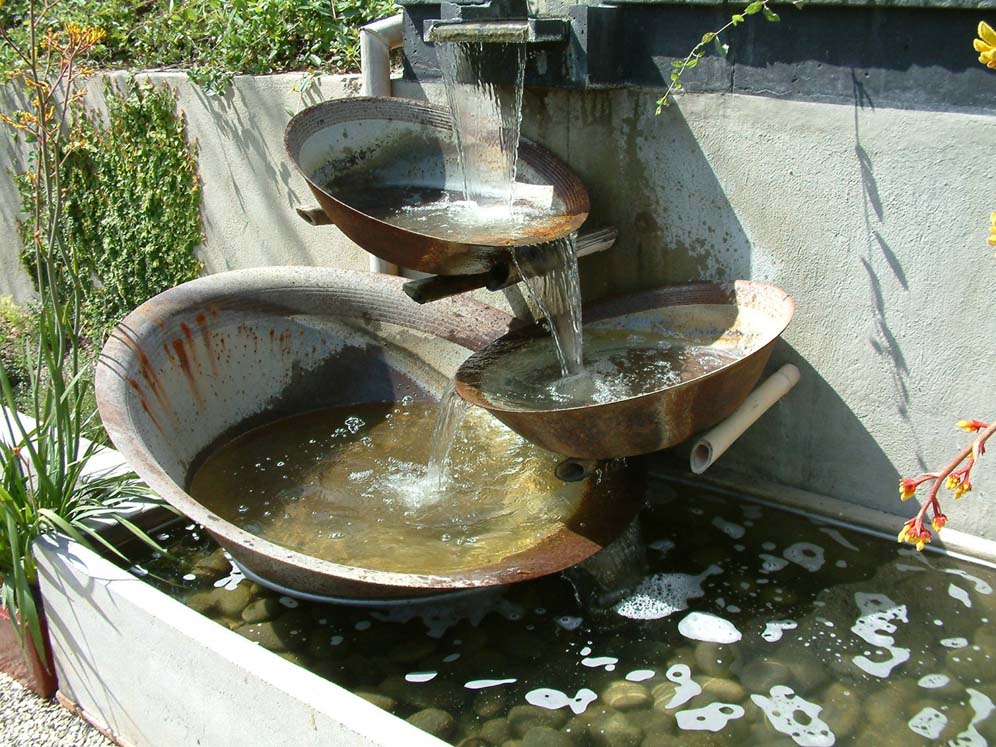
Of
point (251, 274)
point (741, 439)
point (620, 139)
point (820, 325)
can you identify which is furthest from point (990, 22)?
point (251, 274)

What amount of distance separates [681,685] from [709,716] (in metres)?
0.14

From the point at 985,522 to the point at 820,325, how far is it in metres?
0.87

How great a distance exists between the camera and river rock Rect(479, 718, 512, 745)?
2.77 m

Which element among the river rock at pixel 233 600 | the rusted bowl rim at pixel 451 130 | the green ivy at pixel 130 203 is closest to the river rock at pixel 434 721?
the river rock at pixel 233 600

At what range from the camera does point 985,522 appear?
3430 millimetres

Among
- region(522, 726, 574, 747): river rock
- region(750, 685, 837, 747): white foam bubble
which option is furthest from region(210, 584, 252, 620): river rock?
region(750, 685, 837, 747): white foam bubble

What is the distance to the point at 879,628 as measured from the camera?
10.2ft

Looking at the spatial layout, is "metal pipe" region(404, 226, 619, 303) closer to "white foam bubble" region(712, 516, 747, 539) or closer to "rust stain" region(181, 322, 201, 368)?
"rust stain" region(181, 322, 201, 368)

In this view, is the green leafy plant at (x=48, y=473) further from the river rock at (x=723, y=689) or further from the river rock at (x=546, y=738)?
the river rock at (x=723, y=689)

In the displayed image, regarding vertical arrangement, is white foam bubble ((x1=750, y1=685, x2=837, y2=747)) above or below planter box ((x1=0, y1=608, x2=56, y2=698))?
above

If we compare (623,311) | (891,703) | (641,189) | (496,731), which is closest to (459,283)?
(623,311)

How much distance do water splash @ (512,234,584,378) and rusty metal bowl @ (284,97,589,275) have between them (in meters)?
0.05

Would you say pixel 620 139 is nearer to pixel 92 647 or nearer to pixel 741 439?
pixel 741 439

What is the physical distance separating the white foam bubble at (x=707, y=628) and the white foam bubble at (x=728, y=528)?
52 cm
